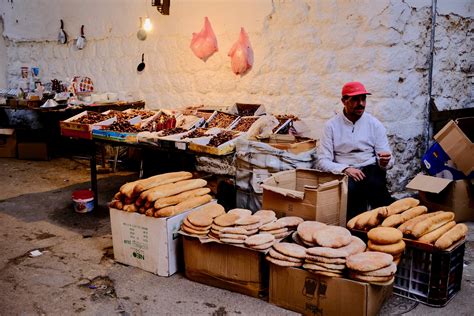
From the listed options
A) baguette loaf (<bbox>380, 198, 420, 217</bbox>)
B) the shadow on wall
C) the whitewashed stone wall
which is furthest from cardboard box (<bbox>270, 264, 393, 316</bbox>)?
the shadow on wall

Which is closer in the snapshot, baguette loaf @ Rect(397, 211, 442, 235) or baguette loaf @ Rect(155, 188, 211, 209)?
baguette loaf @ Rect(397, 211, 442, 235)

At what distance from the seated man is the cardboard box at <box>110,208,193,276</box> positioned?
5.65 ft

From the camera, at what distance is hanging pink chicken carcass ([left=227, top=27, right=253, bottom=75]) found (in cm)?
682

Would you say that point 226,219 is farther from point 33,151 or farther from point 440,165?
point 33,151

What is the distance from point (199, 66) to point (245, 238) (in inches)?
178

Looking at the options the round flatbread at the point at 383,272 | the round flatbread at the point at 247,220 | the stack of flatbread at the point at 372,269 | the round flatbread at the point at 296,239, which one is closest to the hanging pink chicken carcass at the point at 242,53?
the round flatbread at the point at 247,220

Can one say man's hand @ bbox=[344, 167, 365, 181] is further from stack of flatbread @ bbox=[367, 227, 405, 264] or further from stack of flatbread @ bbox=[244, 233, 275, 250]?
stack of flatbread @ bbox=[244, 233, 275, 250]

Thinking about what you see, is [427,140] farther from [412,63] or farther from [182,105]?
[182,105]

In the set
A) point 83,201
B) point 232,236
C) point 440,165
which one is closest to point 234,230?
point 232,236

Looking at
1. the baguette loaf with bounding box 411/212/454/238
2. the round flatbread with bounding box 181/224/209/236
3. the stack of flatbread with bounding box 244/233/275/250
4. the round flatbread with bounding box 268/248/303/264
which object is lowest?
the round flatbread with bounding box 268/248/303/264

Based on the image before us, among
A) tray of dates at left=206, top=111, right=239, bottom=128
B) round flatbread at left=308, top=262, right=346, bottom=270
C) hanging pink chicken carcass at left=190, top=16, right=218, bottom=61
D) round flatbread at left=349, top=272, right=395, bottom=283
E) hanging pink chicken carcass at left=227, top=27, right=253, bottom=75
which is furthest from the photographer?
hanging pink chicken carcass at left=190, top=16, right=218, bottom=61

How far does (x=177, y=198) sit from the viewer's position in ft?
13.7

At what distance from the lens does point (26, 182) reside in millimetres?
7609

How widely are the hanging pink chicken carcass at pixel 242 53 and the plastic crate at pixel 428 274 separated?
4146mm
